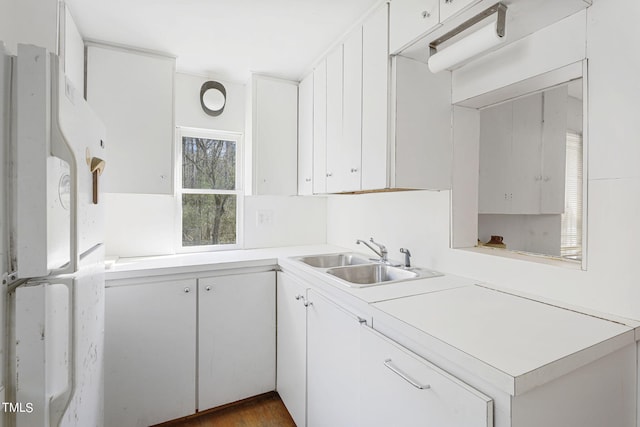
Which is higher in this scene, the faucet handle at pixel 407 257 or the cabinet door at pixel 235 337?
the faucet handle at pixel 407 257

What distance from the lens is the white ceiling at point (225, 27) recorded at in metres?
→ 1.60

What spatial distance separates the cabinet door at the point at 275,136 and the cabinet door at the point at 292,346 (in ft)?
2.49

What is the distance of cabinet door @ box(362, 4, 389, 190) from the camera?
1555 mm

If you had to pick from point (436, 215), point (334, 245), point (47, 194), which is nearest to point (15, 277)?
point (47, 194)

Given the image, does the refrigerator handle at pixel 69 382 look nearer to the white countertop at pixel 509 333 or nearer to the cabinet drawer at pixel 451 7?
the white countertop at pixel 509 333

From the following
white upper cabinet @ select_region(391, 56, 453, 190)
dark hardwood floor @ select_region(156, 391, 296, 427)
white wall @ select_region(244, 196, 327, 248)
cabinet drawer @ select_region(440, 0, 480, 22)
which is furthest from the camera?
white wall @ select_region(244, 196, 327, 248)

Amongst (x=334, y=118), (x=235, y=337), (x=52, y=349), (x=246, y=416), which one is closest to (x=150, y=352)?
(x=235, y=337)

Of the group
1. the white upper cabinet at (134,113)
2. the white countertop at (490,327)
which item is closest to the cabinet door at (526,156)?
the white countertop at (490,327)

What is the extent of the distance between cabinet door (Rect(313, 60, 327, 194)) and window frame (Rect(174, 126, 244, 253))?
722 mm

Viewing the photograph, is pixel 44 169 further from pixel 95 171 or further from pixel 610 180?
pixel 610 180

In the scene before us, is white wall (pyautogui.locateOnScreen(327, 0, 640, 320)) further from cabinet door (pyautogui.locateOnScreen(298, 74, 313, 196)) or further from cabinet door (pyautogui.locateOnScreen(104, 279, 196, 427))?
cabinet door (pyautogui.locateOnScreen(104, 279, 196, 427))

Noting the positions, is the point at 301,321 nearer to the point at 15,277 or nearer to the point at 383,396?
the point at 383,396

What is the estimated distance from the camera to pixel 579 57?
3.76ft

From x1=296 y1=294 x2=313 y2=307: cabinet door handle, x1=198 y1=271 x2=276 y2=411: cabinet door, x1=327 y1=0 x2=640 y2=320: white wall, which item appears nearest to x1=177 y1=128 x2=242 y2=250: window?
x1=198 y1=271 x2=276 y2=411: cabinet door
